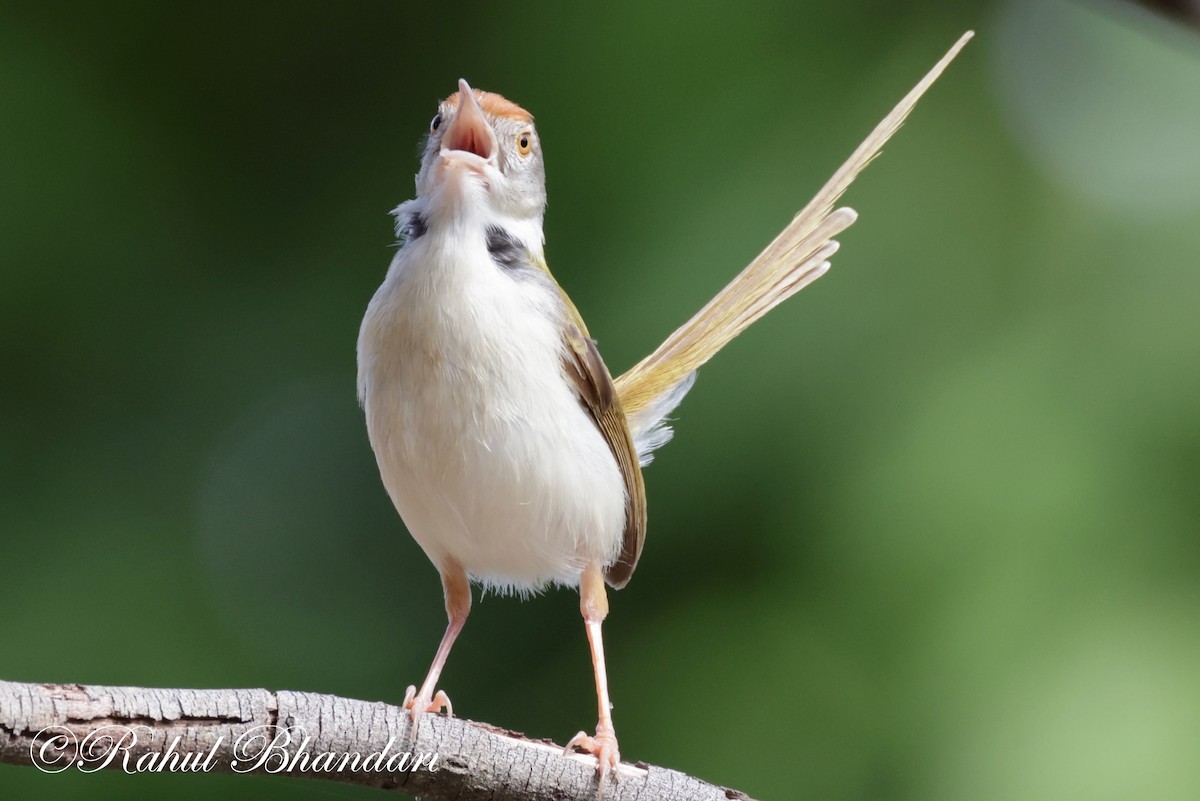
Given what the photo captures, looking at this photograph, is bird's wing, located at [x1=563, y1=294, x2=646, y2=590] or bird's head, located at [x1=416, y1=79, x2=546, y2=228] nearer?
bird's head, located at [x1=416, y1=79, x2=546, y2=228]

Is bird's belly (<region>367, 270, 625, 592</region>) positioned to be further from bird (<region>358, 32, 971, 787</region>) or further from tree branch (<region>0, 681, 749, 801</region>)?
tree branch (<region>0, 681, 749, 801</region>)

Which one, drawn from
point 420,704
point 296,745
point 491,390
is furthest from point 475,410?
point 296,745

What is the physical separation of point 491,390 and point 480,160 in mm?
500

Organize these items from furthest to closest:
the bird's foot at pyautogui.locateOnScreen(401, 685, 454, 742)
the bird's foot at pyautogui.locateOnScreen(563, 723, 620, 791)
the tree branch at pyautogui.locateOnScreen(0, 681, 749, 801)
Result: the bird's foot at pyautogui.locateOnScreen(563, 723, 620, 791) < the bird's foot at pyautogui.locateOnScreen(401, 685, 454, 742) < the tree branch at pyautogui.locateOnScreen(0, 681, 749, 801)

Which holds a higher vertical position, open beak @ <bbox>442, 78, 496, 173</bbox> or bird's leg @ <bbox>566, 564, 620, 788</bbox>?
open beak @ <bbox>442, 78, 496, 173</bbox>

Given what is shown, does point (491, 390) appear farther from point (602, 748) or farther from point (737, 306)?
point (737, 306)

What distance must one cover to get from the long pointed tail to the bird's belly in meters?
0.47

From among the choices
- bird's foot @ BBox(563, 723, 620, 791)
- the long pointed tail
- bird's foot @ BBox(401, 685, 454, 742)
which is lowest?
bird's foot @ BBox(563, 723, 620, 791)

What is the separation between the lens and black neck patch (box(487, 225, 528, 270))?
2.62 metres

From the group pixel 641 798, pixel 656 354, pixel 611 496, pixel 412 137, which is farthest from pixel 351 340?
pixel 641 798

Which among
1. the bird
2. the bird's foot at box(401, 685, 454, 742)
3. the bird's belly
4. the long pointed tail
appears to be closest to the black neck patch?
→ the bird

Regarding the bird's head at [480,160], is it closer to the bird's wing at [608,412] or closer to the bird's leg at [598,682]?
the bird's wing at [608,412]

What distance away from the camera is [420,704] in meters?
2.13

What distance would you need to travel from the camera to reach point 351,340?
453 centimetres
